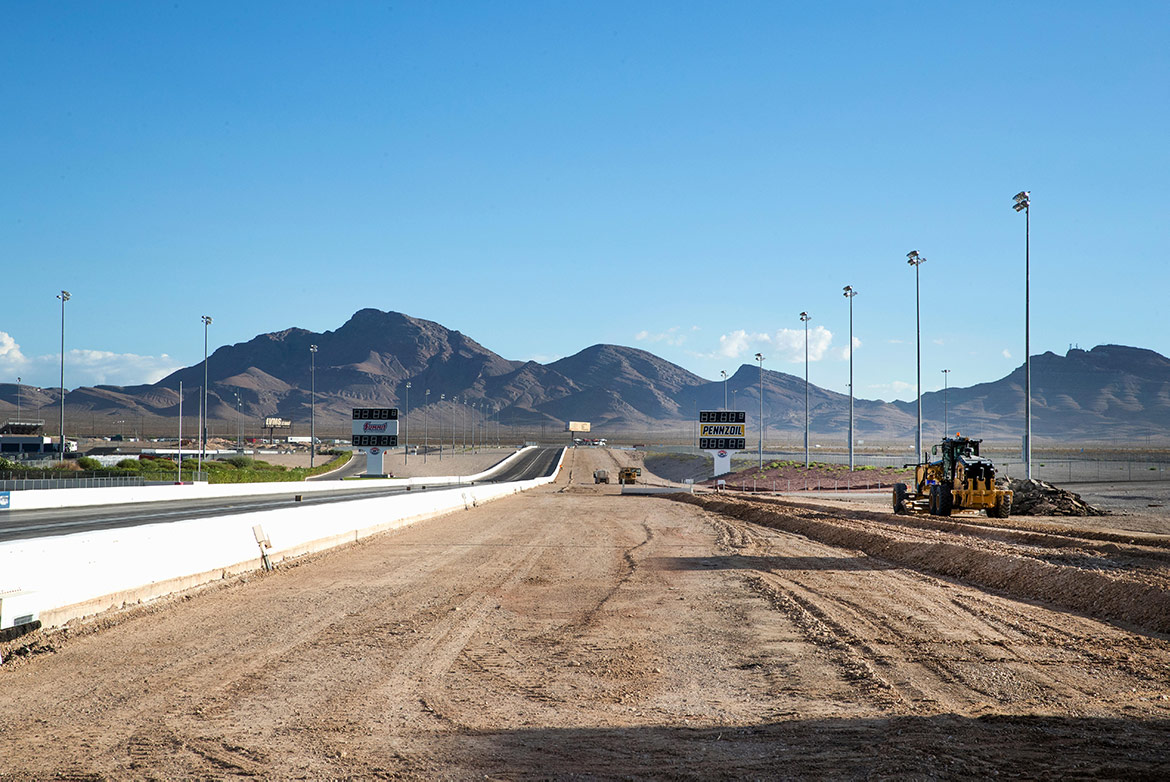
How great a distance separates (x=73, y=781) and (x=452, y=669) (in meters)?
3.68

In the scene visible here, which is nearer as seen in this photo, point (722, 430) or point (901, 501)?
point (901, 501)

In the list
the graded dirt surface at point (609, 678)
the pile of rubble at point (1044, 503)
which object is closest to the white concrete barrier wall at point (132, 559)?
the graded dirt surface at point (609, 678)

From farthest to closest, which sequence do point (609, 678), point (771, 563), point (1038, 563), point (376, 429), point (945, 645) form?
1. point (376, 429)
2. point (771, 563)
3. point (1038, 563)
4. point (945, 645)
5. point (609, 678)

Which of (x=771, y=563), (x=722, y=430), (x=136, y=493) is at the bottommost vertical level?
(x=136, y=493)

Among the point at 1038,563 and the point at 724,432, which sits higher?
the point at 724,432

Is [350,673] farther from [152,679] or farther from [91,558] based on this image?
[91,558]

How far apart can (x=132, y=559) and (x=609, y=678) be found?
766 centimetres

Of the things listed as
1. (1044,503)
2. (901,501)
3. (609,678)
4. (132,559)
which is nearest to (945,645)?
(609,678)

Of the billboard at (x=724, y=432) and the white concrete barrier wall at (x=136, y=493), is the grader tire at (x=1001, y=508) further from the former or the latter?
the white concrete barrier wall at (x=136, y=493)

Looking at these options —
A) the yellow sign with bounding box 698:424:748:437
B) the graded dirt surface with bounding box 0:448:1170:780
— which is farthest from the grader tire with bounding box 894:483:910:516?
the yellow sign with bounding box 698:424:748:437

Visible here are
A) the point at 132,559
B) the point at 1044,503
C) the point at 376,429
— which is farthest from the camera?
the point at 376,429

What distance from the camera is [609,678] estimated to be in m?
8.44

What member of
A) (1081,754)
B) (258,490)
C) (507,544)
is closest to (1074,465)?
(258,490)

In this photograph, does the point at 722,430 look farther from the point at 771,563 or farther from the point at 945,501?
the point at 771,563
